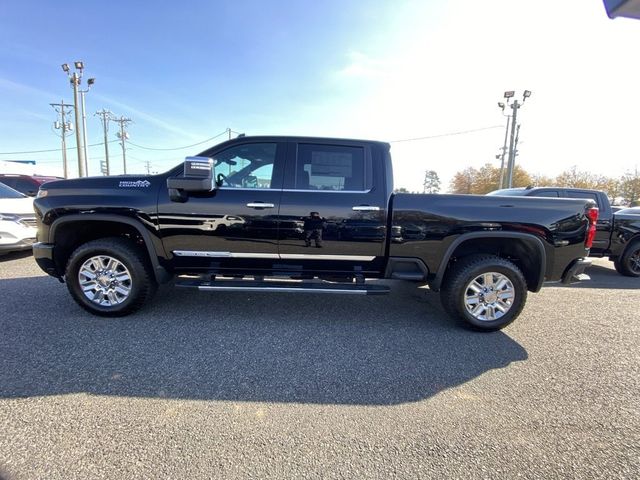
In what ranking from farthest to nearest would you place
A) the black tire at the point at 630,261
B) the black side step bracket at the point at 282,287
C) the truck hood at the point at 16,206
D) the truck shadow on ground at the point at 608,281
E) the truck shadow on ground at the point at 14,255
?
1. the black tire at the point at 630,261
2. the truck shadow on ground at the point at 14,255
3. the truck hood at the point at 16,206
4. the truck shadow on ground at the point at 608,281
5. the black side step bracket at the point at 282,287

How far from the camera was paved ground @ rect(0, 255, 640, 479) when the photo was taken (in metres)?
1.83

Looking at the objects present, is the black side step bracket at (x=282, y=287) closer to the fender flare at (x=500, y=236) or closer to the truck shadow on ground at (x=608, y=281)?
the fender flare at (x=500, y=236)

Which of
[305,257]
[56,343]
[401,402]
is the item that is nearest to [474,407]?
[401,402]

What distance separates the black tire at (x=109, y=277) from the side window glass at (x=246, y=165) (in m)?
1.29

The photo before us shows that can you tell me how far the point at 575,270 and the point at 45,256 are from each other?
582cm

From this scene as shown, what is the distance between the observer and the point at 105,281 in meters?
3.61

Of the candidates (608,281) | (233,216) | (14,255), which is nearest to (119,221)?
(233,216)

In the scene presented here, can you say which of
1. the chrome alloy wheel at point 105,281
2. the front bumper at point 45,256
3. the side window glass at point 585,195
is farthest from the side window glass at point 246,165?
the side window glass at point 585,195

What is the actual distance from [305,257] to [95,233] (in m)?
2.50

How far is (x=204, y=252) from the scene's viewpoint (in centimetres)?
360

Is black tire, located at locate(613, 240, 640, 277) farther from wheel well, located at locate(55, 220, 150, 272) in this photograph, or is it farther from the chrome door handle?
wheel well, located at locate(55, 220, 150, 272)

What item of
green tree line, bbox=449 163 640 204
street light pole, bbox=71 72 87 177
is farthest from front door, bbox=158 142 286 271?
green tree line, bbox=449 163 640 204

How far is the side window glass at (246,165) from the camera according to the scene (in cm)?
Answer: 362

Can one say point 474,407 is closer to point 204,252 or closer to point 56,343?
point 204,252
